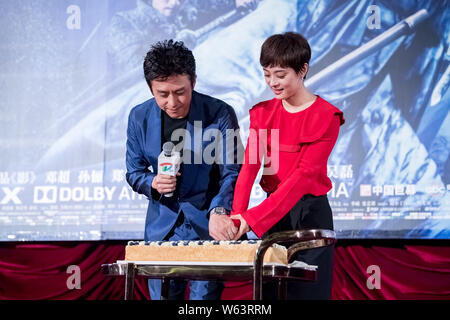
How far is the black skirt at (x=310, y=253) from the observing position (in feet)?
7.36

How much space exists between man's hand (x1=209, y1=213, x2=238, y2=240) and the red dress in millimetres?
61

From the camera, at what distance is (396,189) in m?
4.17

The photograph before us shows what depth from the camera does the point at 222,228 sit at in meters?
2.28

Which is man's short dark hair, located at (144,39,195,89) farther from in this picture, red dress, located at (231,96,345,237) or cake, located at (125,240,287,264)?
cake, located at (125,240,287,264)

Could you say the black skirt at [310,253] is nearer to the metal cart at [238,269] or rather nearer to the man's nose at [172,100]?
the metal cart at [238,269]

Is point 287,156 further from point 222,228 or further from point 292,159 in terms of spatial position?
point 222,228

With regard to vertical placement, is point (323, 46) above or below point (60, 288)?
above

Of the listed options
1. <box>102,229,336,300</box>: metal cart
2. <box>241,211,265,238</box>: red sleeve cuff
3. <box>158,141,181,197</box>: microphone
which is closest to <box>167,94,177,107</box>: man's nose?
<box>158,141,181,197</box>: microphone

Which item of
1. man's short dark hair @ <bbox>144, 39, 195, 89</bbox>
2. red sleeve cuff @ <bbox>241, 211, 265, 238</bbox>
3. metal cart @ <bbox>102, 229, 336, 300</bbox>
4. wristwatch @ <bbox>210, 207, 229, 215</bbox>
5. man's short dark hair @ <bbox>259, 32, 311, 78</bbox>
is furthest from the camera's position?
man's short dark hair @ <bbox>144, 39, 195, 89</bbox>

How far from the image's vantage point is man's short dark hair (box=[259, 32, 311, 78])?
2336mm

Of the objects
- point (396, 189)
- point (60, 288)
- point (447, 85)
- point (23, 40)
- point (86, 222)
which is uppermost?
point (23, 40)

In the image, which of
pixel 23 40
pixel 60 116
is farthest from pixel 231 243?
pixel 23 40

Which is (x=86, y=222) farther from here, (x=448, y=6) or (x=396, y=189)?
(x=448, y=6)

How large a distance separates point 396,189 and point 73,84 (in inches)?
93.3
